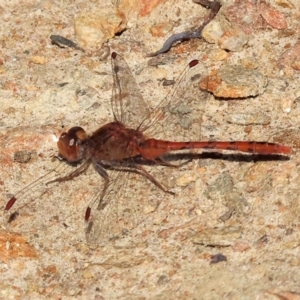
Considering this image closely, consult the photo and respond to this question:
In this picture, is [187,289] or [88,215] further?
[88,215]

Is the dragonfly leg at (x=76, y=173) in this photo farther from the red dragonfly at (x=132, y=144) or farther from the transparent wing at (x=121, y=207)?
the transparent wing at (x=121, y=207)

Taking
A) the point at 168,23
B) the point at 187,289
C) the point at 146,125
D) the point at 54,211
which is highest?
the point at 168,23

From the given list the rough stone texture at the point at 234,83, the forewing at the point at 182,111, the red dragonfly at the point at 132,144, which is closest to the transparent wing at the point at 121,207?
the red dragonfly at the point at 132,144

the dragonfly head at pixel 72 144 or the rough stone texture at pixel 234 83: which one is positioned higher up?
the rough stone texture at pixel 234 83

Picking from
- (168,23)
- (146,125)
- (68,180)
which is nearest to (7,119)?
(68,180)

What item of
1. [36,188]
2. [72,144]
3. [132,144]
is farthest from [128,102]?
[36,188]

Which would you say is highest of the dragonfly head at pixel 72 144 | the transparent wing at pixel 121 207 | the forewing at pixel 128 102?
the forewing at pixel 128 102

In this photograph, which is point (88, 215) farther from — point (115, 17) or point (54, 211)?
point (115, 17)
